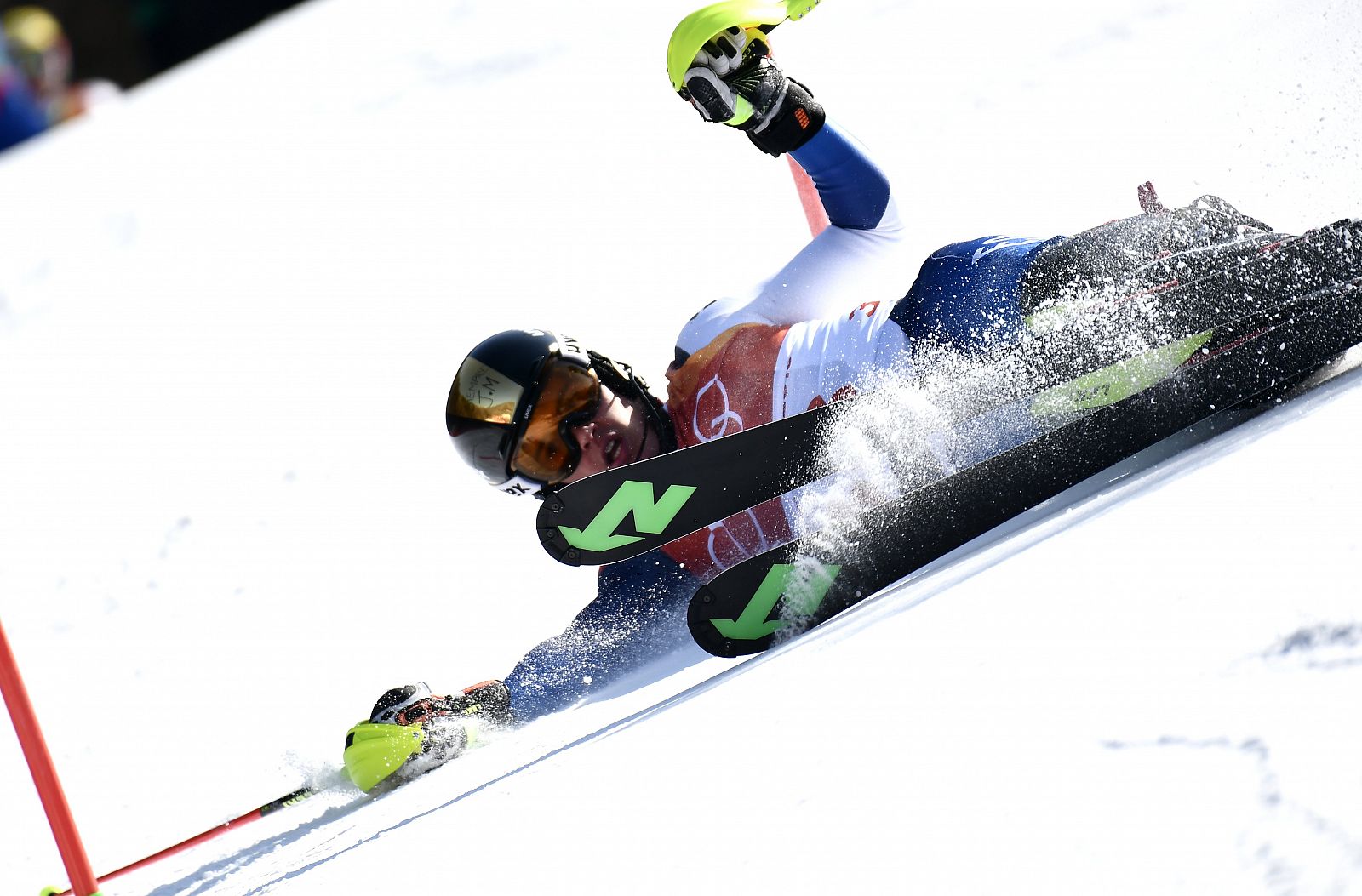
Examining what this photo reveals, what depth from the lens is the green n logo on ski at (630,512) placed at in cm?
231

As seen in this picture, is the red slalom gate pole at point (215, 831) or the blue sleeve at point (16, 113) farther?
the blue sleeve at point (16, 113)

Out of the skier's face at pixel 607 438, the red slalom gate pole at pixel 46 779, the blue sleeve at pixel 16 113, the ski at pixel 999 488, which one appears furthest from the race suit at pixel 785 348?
the blue sleeve at pixel 16 113

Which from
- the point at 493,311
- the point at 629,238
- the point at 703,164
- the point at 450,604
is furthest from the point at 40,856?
the point at 703,164

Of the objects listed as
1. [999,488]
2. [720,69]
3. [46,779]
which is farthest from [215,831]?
[720,69]

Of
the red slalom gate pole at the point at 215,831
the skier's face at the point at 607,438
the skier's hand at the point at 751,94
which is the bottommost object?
the red slalom gate pole at the point at 215,831

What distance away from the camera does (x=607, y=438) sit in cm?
261

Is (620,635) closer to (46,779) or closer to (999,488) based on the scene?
(999,488)

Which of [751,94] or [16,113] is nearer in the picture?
[751,94]

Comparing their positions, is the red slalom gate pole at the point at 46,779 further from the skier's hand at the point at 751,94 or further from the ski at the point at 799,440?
the skier's hand at the point at 751,94

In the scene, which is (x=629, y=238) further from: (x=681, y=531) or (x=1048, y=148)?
(x=681, y=531)

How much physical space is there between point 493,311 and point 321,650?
6.31 ft

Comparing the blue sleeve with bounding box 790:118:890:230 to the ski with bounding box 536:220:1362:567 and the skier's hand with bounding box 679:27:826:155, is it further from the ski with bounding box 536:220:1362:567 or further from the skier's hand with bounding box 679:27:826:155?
the ski with bounding box 536:220:1362:567

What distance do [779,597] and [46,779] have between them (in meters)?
1.44

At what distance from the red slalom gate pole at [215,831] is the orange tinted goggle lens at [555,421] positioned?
90cm
